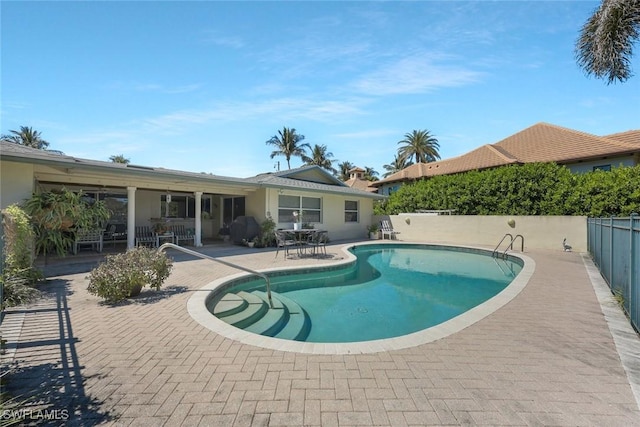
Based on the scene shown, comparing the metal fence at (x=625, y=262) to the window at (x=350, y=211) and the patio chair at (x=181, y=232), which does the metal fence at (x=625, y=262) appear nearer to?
the window at (x=350, y=211)

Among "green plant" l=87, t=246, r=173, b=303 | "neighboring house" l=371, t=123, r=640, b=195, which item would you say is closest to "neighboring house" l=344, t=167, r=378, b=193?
"neighboring house" l=371, t=123, r=640, b=195

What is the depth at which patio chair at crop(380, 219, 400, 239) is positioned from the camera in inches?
741

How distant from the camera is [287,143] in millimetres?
41344

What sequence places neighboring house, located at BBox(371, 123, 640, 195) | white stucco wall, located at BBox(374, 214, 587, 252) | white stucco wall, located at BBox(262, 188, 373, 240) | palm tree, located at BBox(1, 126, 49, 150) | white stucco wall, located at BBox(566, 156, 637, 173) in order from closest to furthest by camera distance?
1. white stucco wall, located at BBox(374, 214, 587, 252)
2. white stucco wall, located at BBox(262, 188, 373, 240)
3. white stucco wall, located at BBox(566, 156, 637, 173)
4. neighboring house, located at BBox(371, 123, 640, 195)
5. palm tree, located at BBox(1, 126, 49, 150)

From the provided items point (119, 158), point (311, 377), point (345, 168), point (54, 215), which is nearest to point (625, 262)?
point (311, 377)

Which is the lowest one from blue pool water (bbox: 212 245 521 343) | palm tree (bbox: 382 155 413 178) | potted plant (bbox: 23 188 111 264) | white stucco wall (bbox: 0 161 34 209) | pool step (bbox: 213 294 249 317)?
blue pool water (bbox: 212 245 521 343)

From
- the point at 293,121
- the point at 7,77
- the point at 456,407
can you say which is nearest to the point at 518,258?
the point at 456,407

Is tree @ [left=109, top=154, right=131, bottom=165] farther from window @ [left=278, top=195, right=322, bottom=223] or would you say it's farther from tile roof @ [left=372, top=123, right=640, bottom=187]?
tile roof @ [left=372, top=123, right=640, bottom=187]

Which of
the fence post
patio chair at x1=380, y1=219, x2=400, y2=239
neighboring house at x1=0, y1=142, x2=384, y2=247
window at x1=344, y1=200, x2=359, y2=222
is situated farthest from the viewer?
window at x1=344, y1=200, x2=359, y2=222

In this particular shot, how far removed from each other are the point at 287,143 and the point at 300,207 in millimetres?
27160

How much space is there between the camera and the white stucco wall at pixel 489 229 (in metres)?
13.3

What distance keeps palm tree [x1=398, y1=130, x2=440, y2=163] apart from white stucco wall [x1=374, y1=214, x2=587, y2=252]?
20.6m

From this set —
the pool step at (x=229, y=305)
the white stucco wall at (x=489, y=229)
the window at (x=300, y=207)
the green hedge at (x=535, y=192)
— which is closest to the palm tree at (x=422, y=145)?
the green hedge at (x=535, y=192)

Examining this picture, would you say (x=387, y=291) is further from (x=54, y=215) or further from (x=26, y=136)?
(x=26, y=136)
